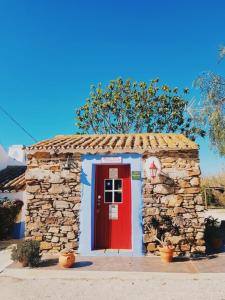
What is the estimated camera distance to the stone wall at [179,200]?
310 inches

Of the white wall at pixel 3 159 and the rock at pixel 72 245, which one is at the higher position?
the white wall at pixel 3 159

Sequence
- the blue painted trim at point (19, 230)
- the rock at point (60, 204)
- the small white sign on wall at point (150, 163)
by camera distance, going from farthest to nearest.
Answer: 1. the blue painted trim at point (19, 230)
2. the rock at point (60, 204)
3. the small white sign on wall at point (150, 163)

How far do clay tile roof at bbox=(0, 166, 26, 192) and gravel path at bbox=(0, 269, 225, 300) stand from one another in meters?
5.23

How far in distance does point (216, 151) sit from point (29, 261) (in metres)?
7.67

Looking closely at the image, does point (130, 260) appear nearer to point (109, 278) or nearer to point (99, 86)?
point (109, 278)

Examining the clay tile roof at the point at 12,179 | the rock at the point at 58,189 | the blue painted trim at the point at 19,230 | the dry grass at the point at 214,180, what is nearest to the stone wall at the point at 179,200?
the rock at the point at 58,189

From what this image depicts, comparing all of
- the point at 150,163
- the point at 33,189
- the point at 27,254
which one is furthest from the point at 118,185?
the point at 27,254

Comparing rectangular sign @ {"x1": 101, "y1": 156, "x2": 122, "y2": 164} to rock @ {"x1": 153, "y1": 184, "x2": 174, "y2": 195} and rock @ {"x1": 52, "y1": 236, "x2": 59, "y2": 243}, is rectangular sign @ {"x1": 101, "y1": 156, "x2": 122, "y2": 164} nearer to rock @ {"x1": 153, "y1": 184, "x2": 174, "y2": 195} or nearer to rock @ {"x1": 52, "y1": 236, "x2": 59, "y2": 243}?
rock @ {"x1": 153, "y1": 184, "x2": 174, "y2": 195}

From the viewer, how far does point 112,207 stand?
28.2 feet

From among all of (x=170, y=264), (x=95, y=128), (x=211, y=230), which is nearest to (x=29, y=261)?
(x=170, y=264)

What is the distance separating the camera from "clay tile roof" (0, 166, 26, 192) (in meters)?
11.6

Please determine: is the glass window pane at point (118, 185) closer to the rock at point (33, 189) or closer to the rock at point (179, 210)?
the rock at point (179, 210)

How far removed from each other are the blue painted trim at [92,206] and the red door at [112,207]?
37cm

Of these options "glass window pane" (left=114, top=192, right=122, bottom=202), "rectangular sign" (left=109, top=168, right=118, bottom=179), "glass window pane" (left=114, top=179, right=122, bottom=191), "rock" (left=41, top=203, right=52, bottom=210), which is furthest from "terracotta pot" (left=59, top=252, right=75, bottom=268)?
"rectangular sign" (left=109, top=168, right=118, bottom=179)
